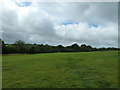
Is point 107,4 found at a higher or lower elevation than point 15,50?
higher

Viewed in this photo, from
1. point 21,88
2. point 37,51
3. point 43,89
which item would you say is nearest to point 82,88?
point 43,89

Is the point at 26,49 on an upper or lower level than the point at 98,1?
lower

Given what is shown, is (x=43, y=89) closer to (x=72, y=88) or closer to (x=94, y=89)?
(x=72, y=88)

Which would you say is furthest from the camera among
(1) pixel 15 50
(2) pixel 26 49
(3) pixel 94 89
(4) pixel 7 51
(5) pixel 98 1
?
(2) pixel 26 49

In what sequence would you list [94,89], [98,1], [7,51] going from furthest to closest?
[7,51]
[98,1]
[94,89]

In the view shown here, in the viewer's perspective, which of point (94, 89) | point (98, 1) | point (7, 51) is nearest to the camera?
point (94, 89)

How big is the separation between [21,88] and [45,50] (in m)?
57.3

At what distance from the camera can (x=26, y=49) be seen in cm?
5934

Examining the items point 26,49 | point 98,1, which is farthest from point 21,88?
point 26,49

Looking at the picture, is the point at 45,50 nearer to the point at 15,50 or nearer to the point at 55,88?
the point at 15,50

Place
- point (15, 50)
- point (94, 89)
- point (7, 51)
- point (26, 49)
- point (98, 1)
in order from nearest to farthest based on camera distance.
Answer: point (94, 89) → point (98, 1) → point (7, 51) → point (15, 50) → point (26, 49)

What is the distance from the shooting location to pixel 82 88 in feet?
18.8

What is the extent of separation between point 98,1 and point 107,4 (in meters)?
0.79

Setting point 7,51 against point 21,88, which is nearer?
point 21,88
